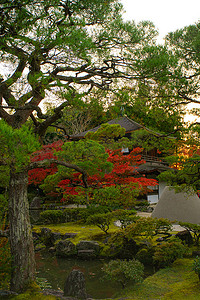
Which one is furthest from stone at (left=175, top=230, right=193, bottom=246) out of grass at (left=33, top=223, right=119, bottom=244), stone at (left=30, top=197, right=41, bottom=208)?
stone at (left=30, top=197, right=41, bottom=208)

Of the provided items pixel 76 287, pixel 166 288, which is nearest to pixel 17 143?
pixel 76 287

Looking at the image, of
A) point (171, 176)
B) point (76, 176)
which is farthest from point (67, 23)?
point (76, 176)

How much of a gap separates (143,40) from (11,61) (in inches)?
121

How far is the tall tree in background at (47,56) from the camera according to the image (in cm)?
507

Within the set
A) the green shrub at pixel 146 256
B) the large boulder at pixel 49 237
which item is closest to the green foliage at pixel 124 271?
the green shrub at pixel 146 256

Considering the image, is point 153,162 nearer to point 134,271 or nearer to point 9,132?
point 134,271

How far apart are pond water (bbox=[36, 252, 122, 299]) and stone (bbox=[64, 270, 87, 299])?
0.67m

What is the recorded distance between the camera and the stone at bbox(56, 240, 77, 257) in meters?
10.4

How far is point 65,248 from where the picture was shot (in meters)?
10.5

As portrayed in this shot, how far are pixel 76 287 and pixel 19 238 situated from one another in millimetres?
1747

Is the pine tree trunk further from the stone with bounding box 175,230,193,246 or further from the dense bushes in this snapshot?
the dense bushes

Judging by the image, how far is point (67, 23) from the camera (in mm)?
5586

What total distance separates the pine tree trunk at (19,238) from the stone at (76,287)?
0.91 m

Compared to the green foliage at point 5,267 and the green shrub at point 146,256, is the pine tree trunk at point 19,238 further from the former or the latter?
the green shrub at point 146,256
